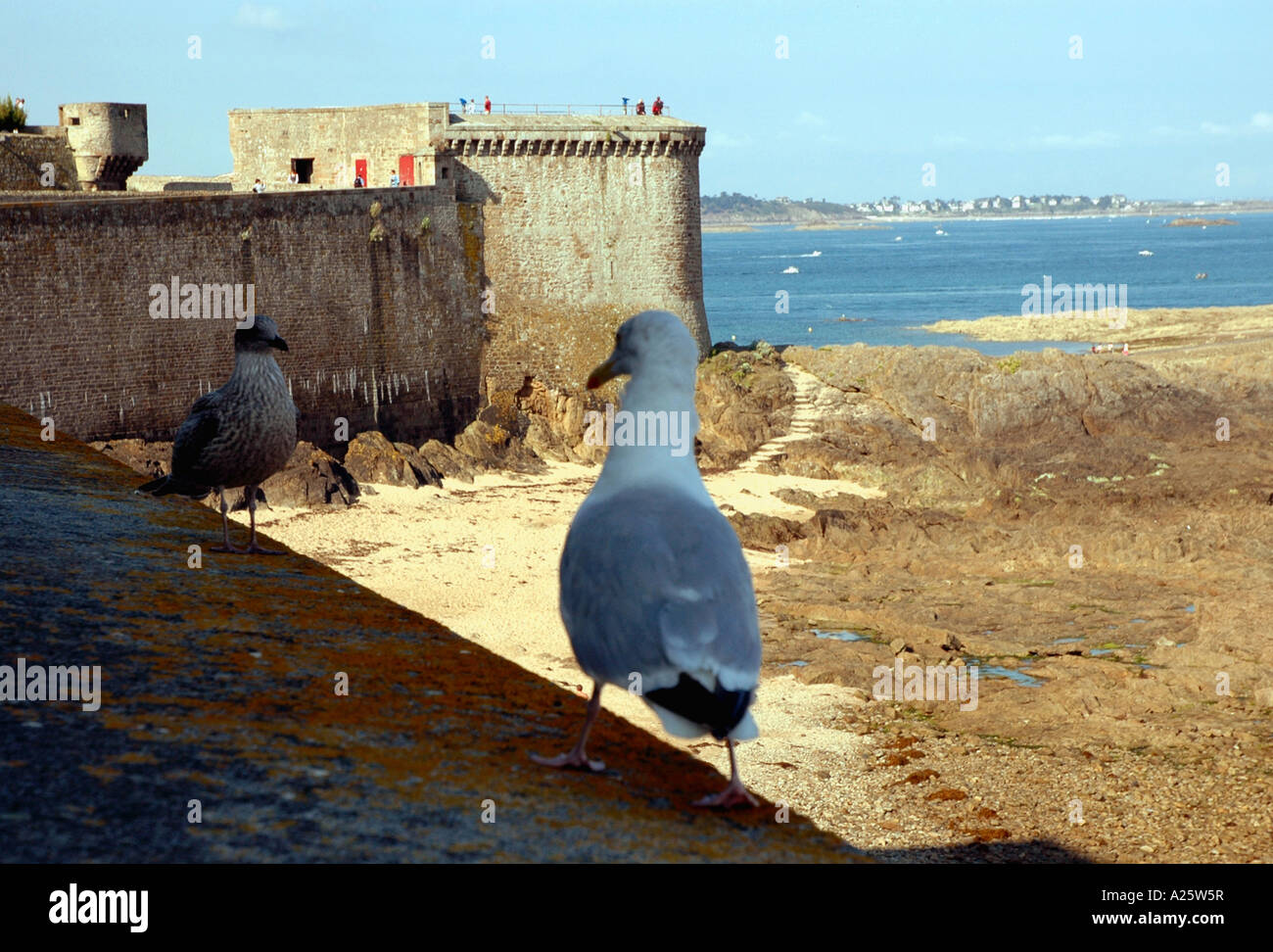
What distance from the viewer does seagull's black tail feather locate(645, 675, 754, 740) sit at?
3.37 m

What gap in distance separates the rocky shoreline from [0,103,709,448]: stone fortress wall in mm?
1757

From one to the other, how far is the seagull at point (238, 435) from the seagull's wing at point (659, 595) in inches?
119

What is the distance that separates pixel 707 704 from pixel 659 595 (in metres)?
0.36

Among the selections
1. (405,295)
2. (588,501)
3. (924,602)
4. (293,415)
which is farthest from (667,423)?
(405,295)

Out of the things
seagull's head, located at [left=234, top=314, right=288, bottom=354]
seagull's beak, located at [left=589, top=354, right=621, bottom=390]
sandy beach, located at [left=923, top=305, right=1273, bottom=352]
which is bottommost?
sandy beach, located at [left=923, top=305, right=1273, bottom=352]

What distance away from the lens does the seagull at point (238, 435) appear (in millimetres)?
6355

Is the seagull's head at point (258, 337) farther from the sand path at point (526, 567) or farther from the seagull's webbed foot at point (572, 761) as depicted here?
the sand path at point (526, 567)

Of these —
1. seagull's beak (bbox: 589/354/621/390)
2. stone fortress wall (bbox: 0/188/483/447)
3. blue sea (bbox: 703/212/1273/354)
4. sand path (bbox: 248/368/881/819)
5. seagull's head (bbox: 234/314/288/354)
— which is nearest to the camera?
seagull's beak (bbox: 589/354/621/390)

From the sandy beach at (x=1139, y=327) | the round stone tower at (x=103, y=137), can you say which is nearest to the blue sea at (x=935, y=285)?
the sandy beach at (x=1139, y=327)

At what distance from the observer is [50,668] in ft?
11.1

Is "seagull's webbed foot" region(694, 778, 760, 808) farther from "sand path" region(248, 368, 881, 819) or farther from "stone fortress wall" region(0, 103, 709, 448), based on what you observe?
"stone fortress wall" region(0, 103, 709, 448)

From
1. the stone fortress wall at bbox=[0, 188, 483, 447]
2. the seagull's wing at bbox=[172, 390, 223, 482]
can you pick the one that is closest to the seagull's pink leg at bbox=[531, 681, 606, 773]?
the seagull's wing at bbox=[172, 390, 223, 482]

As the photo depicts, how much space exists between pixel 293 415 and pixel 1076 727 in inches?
591
